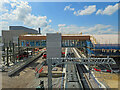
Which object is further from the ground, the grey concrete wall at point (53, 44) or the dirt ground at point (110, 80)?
the grey concrete wall at point (53, 44)

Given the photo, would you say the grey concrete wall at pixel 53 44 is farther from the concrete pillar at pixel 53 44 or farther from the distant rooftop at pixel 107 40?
the distant rooftop at pixel 107 40

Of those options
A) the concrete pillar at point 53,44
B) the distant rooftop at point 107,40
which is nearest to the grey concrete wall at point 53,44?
the concrete pillar at point 53,44

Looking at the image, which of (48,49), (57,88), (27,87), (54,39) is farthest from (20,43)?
(57,88)

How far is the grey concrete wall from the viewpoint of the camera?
18.5 meters

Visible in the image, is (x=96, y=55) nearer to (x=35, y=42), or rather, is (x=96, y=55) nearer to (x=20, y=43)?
(x=35, y=42)

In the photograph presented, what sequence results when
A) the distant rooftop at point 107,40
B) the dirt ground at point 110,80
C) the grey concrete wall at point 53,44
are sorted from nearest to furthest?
the dirt ground at point 110,80, the grey concrete wall at point 53,44, the distant rooftop at point 107,40

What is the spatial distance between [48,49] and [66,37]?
567 centimetres

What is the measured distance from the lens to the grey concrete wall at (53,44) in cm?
1855

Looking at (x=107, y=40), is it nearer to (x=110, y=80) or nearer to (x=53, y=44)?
(x=110, y=80)

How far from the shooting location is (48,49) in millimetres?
18969

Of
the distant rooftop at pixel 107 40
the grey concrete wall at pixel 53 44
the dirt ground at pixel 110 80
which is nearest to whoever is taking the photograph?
the dirt ground at pixel 110 80

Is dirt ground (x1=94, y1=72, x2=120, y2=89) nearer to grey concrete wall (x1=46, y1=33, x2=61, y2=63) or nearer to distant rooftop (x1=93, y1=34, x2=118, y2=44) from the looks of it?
distant rooftop (x1=93, y1=34, x2=118, y2=44)

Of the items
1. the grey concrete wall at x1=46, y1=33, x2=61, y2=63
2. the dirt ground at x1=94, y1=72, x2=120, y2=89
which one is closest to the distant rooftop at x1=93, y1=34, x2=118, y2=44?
the dirt ground at x1=94, y1=72, x2=120, y2=89

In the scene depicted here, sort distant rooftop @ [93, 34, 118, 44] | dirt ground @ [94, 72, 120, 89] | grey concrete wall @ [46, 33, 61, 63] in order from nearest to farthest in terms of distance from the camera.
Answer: dirt ground @ [94, 72, 120, 89]
grey concrete wall @ [46, 33, 61, 63]
distant rooftop @ [93, 34, 118, 44]
